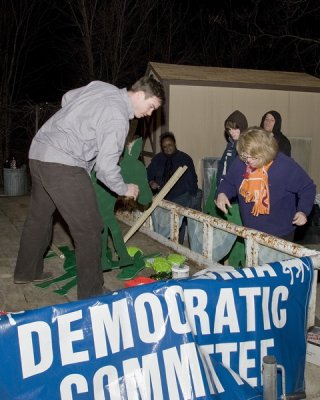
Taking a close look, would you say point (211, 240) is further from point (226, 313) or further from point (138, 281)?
point (226, 313)

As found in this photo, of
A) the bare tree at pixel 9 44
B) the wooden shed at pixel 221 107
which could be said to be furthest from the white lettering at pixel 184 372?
the bare tree at pixel 9 44

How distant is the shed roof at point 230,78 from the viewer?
922cm

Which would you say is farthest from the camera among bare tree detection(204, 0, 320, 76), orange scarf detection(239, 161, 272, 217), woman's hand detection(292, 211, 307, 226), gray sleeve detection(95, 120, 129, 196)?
bare tree detection(204, 0, 320, 76)

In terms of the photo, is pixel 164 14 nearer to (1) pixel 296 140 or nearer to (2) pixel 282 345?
(1) pixel 296 140

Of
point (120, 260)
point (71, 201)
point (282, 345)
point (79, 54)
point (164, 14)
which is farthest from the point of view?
point (164, 14)

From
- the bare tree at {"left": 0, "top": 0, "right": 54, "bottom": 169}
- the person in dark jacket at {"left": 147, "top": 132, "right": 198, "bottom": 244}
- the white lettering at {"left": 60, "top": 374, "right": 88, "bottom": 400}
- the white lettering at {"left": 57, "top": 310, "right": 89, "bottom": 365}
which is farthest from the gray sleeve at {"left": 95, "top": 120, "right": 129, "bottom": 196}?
the bare tree at {"left": 0, "top": 0, "right": 54, "bottom": 169}

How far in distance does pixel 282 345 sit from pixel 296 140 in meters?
7.70

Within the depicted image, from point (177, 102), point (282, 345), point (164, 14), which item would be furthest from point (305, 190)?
point (164, 14)

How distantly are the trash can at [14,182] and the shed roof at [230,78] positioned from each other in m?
3.79

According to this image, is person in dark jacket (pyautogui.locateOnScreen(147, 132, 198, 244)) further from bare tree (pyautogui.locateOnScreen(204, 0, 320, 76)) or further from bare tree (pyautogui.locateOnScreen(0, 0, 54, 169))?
bare tree (pyautogui.locateOnScreen(204, 0, 320, 76))

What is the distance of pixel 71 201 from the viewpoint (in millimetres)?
3777

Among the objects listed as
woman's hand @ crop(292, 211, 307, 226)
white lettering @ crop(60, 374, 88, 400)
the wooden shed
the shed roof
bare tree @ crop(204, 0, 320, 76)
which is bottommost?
white lettering @ crop(60, 374, 88, 400)

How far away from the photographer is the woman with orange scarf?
13.0 ft

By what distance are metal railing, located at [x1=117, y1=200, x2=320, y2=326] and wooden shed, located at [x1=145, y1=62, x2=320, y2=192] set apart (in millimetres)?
2676
